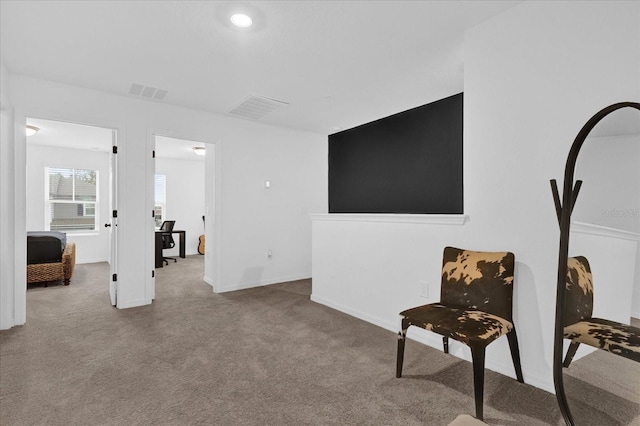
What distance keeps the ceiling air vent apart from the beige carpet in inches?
95.2

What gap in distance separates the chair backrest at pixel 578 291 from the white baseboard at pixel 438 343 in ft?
2.18

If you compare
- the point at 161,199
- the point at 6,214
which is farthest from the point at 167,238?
the point at 6,214

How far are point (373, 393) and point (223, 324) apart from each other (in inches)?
67.2

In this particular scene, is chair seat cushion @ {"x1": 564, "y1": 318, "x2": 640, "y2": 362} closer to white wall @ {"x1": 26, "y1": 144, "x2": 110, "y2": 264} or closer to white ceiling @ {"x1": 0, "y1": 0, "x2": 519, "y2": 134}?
white ceiling @ {"x1": 0, "y1": 0, "x2": 519, "y2": 134}

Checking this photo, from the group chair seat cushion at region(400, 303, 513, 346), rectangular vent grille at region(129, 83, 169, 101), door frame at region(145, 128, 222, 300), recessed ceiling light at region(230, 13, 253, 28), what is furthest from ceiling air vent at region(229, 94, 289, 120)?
chair seat cushion at region(400, 303, 513, 346)

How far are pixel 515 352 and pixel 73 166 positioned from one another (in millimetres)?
8057

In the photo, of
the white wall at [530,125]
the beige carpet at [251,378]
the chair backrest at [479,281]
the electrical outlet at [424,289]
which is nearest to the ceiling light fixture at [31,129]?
the beige carpet at [251,378]

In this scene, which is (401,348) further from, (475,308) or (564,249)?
(564,249)

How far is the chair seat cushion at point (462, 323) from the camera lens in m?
1.68

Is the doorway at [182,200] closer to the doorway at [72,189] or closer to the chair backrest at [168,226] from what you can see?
the chair backrest at [168,226]

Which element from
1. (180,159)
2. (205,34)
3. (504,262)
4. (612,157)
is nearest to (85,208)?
(180,159)

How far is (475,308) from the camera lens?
2.02 meters

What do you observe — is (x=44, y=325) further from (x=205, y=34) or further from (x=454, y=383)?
(x=454, y=383)

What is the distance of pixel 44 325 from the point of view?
3029 mm
